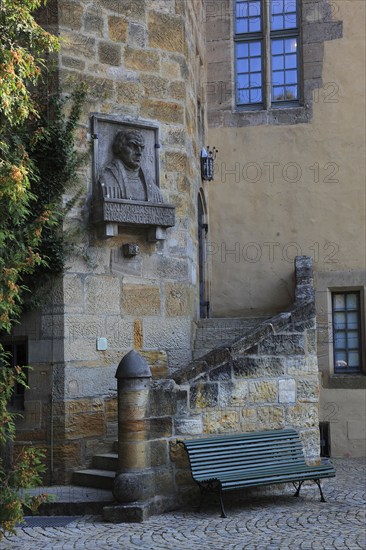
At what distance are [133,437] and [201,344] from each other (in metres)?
2.44

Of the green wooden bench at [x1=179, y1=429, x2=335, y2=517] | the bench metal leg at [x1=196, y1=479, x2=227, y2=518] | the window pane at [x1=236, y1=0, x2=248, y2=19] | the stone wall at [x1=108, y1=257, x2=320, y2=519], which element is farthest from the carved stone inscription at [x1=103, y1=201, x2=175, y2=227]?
the window pane at [x1=236, y1=0, x2=248, y2=19]

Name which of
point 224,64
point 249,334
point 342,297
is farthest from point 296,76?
point 249,334

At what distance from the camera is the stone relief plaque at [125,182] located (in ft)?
27.7

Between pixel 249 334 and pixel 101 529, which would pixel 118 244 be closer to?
pixel 249 334

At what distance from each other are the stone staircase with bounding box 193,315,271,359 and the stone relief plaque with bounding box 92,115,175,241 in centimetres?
134

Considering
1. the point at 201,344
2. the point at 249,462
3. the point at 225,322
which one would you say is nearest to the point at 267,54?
the point at 225,322

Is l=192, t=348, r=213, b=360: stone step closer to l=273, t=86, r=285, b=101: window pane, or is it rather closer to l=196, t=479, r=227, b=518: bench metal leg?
l=196, t=479, r=227, b=518: bench metal leg

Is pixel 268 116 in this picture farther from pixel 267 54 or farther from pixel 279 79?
pixel 267 54

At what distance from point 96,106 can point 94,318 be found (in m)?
2.21

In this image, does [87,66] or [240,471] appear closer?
[240,471]

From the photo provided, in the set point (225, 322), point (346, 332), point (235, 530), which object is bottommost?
point (235, 530)

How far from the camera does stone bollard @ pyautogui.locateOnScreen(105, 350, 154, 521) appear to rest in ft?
22.9

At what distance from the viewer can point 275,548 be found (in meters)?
5.91

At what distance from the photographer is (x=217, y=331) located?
31.1 ft
